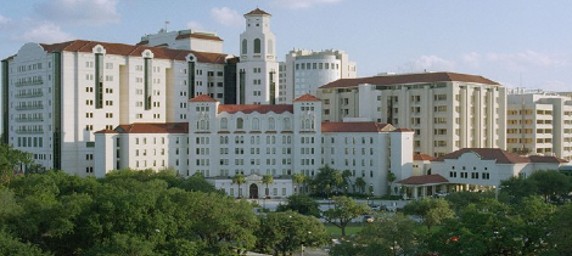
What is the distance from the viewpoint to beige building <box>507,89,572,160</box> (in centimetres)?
12575

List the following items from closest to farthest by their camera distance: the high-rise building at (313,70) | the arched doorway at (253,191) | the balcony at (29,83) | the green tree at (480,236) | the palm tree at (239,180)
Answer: the green tree at (480,236) → the palm tree at (239,180) → the arched doorway at (253,191) → the balcony at (29,83) → the high-rise building at (313,70)

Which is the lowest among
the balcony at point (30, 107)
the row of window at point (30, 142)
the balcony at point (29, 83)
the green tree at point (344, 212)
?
the green tree at point (344, 212)

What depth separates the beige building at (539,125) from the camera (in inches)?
4951

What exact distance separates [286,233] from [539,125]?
270 feet

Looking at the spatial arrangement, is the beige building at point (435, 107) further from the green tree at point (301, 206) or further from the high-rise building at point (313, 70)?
the green tree at point (301, 206)

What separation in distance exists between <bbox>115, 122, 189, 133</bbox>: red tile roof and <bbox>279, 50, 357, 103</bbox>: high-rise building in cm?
3319

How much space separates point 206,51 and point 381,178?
42.1 metres

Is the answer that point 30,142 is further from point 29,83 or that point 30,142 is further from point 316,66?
point 316,66

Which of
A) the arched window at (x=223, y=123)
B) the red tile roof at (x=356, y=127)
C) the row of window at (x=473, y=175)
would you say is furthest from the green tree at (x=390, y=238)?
the arched window at (x=223, y=123)

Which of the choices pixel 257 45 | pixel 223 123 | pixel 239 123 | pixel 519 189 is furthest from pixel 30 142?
pixel 519 189

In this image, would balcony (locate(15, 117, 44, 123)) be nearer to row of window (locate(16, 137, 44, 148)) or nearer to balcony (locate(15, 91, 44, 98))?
row of window (locate(16, 137, 44, 148))

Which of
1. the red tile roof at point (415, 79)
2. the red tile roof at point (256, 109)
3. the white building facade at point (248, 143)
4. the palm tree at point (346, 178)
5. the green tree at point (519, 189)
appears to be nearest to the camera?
the green tree at point (519, 189)

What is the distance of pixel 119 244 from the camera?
4328 cm

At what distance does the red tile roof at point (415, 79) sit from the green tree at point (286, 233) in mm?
56930
